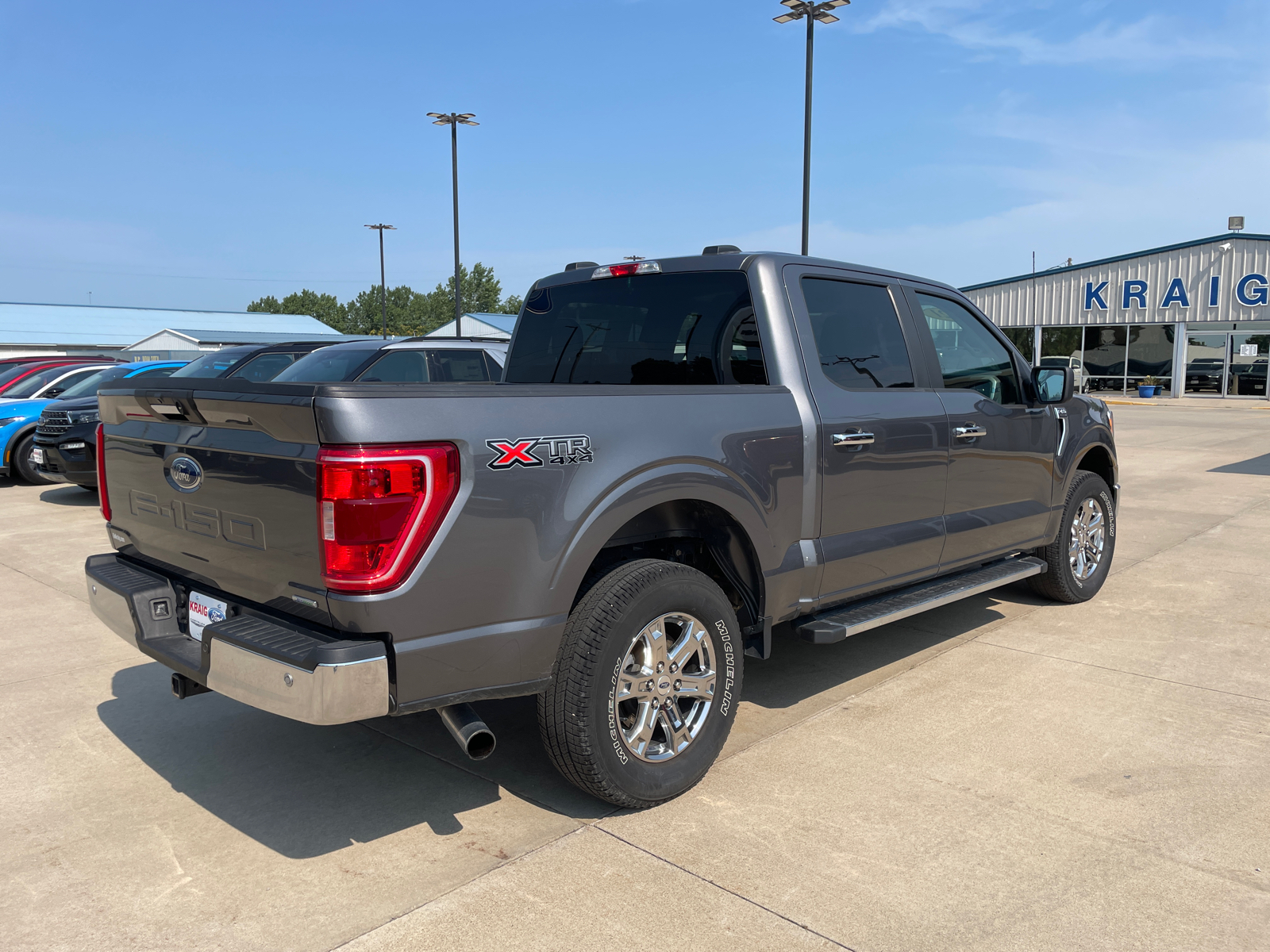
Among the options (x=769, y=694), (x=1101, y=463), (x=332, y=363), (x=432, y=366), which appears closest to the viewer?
(x=769, y=694)

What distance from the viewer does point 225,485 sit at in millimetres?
3115

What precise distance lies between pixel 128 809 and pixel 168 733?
739 mm

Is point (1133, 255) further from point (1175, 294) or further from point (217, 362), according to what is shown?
point (217, 362)

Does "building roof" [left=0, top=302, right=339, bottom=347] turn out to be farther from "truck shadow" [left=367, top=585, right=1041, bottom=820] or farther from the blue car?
"truck shadow" [left=367, top=585, right=1041, bottom=820]

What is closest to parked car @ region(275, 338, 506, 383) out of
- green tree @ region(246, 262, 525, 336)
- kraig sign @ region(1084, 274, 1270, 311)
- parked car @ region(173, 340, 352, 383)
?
parked car @ region(173, 340, 352, 383)

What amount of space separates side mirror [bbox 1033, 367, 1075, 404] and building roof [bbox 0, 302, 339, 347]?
5299 centimetres

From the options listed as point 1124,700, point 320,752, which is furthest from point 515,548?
point 1124,700

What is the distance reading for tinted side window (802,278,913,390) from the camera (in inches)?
169

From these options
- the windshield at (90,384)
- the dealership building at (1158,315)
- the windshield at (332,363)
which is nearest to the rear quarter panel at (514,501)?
the windshield at (332,363)

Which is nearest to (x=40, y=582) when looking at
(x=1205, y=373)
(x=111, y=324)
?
(x=1205, y=373)

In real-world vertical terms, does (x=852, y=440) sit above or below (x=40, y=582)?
above

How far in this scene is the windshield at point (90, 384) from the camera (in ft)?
39.8

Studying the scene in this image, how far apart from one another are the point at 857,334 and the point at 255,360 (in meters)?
8.72

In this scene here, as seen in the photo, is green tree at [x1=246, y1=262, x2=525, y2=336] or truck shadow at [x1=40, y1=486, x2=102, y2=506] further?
green tree at [x1=246, y1=262, x2=525, y2=336]
